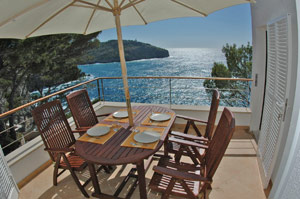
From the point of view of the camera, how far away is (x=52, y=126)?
7.45ft

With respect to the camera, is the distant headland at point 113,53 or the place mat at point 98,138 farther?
the distant headland at point 113,53

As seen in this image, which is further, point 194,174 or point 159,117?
point 159,117

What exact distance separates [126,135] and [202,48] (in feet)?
55.2

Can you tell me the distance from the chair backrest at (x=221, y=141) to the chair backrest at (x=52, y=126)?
1655 millimetres

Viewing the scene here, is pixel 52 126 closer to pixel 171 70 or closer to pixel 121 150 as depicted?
pixel 121 150

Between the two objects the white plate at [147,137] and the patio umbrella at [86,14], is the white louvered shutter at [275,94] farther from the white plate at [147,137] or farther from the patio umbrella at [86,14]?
the white plate at [147,137]

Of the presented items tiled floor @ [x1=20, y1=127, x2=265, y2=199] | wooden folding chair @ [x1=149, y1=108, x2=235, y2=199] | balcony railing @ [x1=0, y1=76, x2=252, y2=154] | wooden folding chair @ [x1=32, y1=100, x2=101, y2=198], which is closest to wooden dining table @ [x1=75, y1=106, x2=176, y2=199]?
wooden folding chair @ [x1=149, y1=108, x2=235, y2=199]

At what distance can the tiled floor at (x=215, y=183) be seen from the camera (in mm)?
2137

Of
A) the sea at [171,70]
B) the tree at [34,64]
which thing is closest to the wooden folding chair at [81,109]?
the tree at [34,64]

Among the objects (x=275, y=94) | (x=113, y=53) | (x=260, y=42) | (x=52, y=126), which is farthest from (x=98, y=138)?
(x=113, y=53)

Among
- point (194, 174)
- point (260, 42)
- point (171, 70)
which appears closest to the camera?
point (194, 174)

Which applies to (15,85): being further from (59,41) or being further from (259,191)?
(259,191)

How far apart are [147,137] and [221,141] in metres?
0.65

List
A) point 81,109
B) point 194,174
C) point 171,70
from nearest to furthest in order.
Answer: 1. point 194,174
2. point 81,109
3. point 171,70
